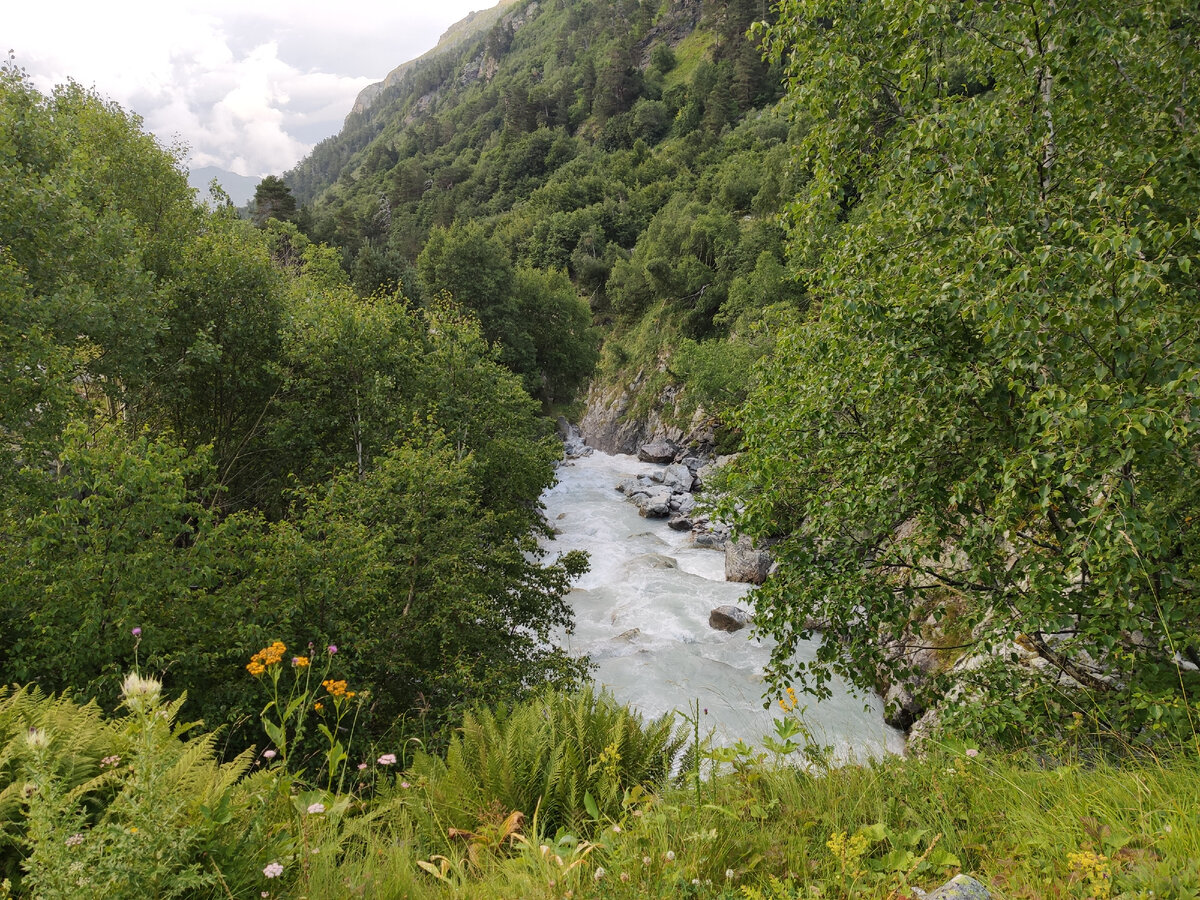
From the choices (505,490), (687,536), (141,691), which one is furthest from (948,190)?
(687,536)

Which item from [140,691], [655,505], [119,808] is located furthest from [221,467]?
[655,505]

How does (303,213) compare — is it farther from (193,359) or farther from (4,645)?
(4,645)

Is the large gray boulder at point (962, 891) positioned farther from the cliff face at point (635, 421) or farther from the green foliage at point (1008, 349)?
the cliff face at point (635, 421)

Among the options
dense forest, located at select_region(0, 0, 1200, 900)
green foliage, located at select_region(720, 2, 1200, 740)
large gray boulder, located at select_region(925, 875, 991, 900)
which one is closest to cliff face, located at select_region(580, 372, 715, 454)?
dense forest, located at select_region(0, 0, 1200, 900)

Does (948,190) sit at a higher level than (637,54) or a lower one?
lower

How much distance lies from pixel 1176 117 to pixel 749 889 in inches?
280

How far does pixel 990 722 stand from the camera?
4.31m

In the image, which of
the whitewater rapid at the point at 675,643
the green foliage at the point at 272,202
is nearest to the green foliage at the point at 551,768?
the whitewater rapid at the point at 675,643

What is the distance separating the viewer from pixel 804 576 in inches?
224

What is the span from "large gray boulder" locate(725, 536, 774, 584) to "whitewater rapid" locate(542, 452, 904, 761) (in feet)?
1.39

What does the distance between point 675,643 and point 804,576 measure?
30.3ft

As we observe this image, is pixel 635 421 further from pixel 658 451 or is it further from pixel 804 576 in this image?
pixel 804 576

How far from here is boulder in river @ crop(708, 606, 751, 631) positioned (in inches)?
580

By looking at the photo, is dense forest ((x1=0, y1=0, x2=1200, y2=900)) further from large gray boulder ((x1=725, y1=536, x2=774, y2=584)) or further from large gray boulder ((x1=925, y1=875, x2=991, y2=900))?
large gray boulder ((x1=725, y1=536, x2=774, y2=584))
